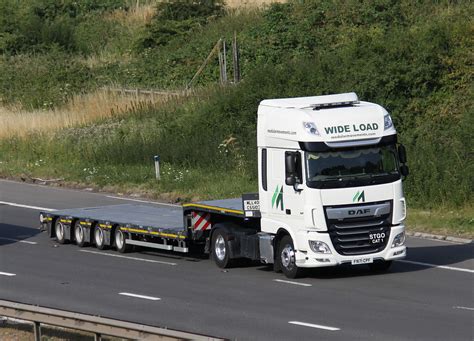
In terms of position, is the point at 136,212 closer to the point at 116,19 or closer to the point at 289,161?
the point at 289,161

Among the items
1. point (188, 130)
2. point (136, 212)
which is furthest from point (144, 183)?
point (136, 212)

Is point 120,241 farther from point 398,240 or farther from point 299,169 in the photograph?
point 398,240

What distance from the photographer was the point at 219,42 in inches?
1954

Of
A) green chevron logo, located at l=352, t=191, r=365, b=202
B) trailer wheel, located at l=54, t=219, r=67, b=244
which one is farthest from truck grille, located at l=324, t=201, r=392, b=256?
trailer wheel, located at l=54, t=219, r=67, b=244

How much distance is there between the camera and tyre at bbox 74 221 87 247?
26078mm

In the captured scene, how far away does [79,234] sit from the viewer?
86.0 feet

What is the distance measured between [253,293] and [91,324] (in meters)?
6.02

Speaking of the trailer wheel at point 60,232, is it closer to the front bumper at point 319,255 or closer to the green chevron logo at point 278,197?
the green chevron logo at point 278,197

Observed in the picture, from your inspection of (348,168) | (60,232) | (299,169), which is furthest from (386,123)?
(60,232)

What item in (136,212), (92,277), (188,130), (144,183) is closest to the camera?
(92,277)

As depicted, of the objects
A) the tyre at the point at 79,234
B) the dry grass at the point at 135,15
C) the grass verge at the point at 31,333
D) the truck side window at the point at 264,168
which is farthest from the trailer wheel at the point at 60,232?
the dry grass at the point at 135,15

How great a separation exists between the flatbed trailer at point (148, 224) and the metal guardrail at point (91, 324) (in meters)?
7.53

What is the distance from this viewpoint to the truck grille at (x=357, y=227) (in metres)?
20.6

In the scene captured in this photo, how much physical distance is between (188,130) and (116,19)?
27.6 metres
